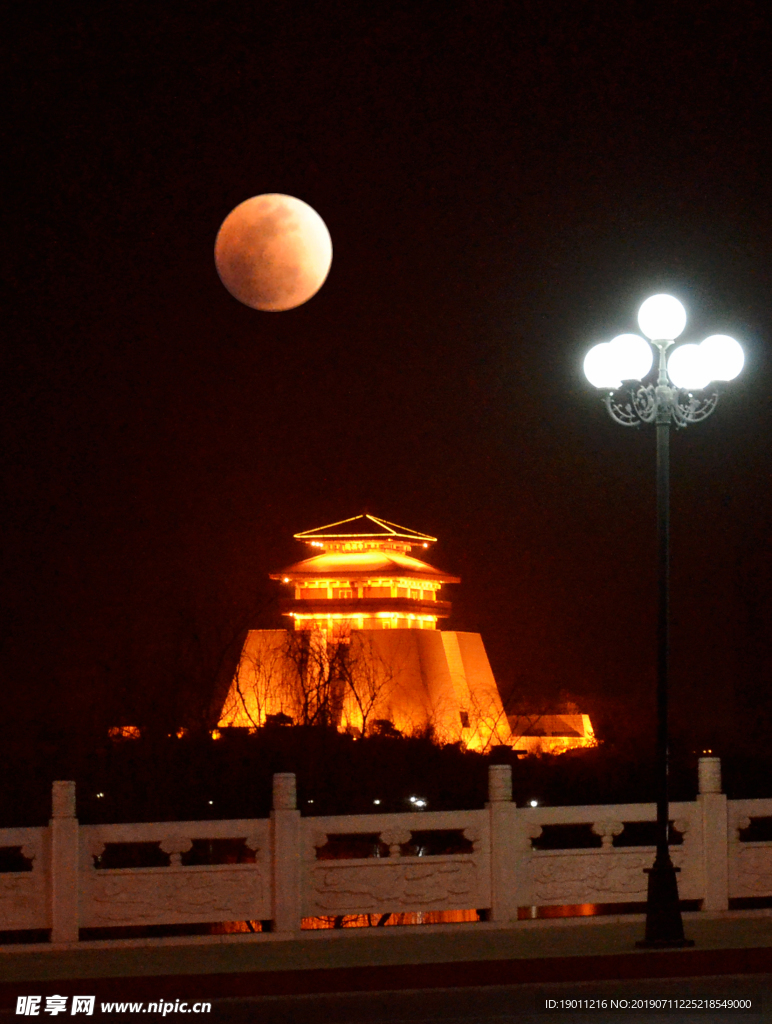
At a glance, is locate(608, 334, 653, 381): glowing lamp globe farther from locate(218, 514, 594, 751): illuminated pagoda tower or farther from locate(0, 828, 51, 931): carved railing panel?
locate(218, 514, 594, 751): illuminated pagoda tower

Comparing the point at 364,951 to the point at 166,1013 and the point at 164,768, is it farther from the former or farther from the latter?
the point at 164,768

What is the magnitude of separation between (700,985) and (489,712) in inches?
1776

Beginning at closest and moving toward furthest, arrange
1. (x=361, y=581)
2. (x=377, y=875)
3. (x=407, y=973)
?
(x=407, y=973)
(x=377, y=875)
(x=361, y=581)

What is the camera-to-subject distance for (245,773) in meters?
17.7

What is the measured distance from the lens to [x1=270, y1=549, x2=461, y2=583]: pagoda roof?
54.4m

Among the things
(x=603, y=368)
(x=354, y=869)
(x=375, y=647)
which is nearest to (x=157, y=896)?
(x=354, y=869)

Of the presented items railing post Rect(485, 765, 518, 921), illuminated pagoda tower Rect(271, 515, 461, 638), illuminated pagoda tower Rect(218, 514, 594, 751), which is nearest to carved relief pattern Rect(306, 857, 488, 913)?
railing post Rect(485, 765, 518, 921)

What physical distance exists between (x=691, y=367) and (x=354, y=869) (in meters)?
4.27

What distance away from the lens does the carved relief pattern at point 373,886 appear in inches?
371

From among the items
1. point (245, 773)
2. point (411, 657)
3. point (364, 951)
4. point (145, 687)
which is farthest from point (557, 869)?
point (411, 657)

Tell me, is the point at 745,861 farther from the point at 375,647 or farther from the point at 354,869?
the point at 375,647

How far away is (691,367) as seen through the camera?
9.68 meters

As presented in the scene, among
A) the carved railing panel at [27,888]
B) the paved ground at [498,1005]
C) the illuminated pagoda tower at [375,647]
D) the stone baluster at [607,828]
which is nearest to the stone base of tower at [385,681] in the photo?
the illuminated pagoda tower at [375,647]

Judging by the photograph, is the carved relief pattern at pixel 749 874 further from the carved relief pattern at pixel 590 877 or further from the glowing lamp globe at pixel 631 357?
the glowing lamp globe at pixel 631 357
